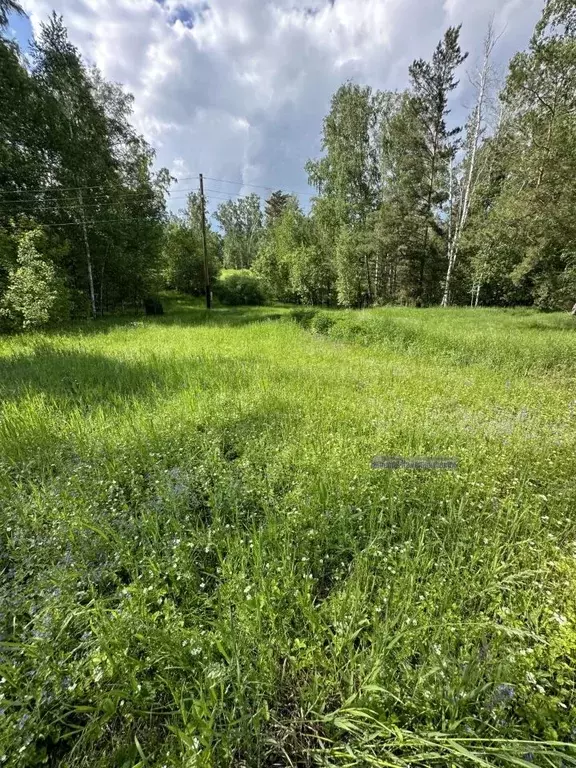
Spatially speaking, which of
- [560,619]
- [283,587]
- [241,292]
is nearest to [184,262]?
[241,292]

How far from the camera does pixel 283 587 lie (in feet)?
5.36

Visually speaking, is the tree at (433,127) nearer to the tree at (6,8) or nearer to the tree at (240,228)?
the tree at (6,8)

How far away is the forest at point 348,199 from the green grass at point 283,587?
10962mm

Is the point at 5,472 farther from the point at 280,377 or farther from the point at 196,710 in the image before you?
the point at 280,377

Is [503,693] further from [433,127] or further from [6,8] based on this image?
[433,127]

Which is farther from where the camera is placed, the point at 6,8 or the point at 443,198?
the point at 443,198

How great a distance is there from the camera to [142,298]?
19.8m

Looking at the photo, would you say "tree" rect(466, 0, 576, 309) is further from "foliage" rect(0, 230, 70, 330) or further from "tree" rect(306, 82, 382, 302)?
"foliage" rect(0, 230, 70, 330)

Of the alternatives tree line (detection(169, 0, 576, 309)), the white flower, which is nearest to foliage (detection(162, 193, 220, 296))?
tree line (detection(169, 0, 576, 309))

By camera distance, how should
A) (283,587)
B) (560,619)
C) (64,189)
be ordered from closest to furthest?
(560,619), (283,587), (64,189)

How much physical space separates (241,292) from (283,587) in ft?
86.4

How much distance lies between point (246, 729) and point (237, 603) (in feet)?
1.47

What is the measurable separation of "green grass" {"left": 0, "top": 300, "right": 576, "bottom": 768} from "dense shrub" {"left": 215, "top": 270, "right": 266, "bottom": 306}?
77.1 ft

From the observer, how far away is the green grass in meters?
1.12
